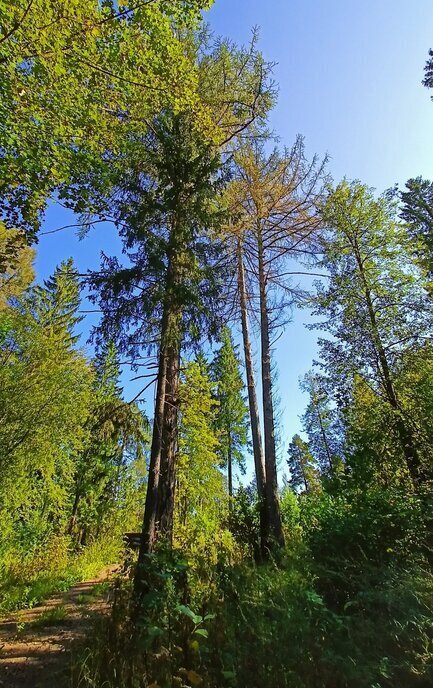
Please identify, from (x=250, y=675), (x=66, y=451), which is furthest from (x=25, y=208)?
(x=66, y=451)

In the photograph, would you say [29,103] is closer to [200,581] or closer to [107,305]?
[107,305]

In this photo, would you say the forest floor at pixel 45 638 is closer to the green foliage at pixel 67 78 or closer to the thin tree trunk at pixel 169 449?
the thin tree trunk at pixel 169 449

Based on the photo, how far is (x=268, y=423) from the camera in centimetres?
838

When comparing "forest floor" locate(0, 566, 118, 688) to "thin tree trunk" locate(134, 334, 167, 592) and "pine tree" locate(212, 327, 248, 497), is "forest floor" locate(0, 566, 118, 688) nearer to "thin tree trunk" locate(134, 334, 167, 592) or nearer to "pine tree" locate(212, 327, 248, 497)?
"thin tree trunk" locate(134, 334, 167, 592)

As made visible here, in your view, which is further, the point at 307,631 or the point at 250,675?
the point at 307,631

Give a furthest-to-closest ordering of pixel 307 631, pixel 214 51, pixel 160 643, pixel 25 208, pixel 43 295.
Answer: pixel 43 295 → pixel 214 51 → pixel 25 208 → pixel 160 643 → pixel 307 631

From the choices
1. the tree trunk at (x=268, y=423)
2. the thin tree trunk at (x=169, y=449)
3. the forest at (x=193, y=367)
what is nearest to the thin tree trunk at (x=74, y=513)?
the forest at (x=193, y=367)

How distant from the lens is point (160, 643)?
3281 mm

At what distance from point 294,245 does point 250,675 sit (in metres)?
9.17

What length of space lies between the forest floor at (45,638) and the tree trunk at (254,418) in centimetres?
324

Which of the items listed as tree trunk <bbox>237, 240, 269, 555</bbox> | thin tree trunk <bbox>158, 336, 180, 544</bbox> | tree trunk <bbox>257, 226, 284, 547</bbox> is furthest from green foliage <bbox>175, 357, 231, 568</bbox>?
thin tree trunk <bbox>158, 336, 180, 544</bbox>

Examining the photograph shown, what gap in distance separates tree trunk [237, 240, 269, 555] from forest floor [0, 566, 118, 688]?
10.6 ft

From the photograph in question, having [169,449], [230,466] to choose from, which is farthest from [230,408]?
[169,449]

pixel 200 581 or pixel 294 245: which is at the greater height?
pixel 294 245
